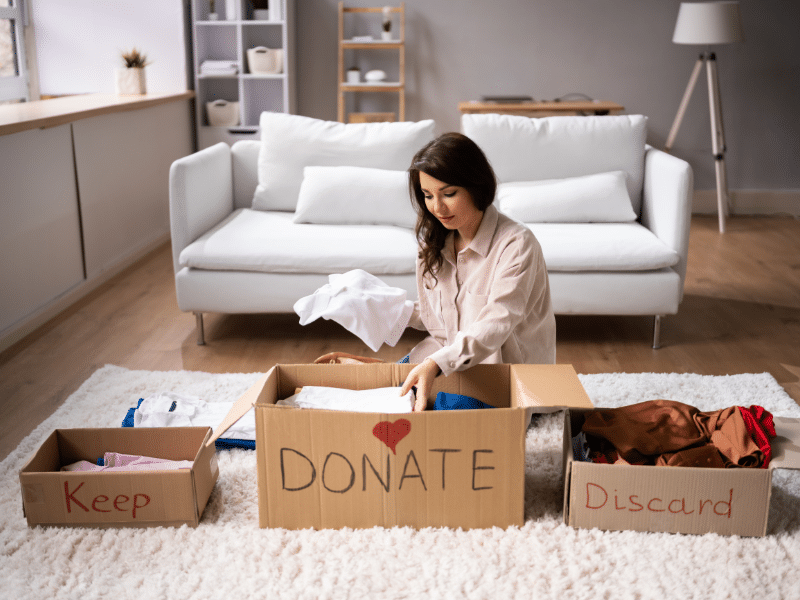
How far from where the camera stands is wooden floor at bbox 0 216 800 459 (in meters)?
2.51

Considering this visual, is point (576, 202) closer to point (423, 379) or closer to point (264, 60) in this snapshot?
point (423, 379)

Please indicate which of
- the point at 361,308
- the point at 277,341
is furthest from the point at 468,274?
the point at 277,341

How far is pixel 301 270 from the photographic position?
8.88ft

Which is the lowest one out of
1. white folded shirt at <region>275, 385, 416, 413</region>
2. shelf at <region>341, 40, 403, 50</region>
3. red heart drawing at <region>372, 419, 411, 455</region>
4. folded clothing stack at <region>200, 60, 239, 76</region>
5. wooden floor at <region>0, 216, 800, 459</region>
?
wooden floor at <region>0, 216, 800, 459</region>

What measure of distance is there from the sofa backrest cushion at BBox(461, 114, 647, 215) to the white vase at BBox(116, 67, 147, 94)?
2.23 metres

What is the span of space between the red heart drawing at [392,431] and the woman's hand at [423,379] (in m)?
0.08

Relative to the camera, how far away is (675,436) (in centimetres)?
163

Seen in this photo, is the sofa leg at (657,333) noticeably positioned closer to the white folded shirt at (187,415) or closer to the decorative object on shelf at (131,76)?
the white folded shirt at (187,415)

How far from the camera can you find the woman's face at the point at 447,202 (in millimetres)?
1617

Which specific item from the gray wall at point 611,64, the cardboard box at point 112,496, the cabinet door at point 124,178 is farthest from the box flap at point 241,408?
the gray wall at point 611,64

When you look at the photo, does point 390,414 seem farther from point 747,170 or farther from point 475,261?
point 747,170

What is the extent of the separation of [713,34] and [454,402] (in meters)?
3.86

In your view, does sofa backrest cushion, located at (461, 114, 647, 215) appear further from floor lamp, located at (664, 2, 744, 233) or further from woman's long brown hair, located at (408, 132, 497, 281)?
floor lamp, located at (664, 2, 744, 233)

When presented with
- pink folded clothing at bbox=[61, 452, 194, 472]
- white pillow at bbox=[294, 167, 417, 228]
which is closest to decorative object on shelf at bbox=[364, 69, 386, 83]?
white pillow at bbox=[294, 167, 417, 228]
